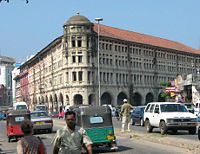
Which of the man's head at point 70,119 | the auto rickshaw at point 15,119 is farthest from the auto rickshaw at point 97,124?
the man's head at point 70,119

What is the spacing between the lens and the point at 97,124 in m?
17.7

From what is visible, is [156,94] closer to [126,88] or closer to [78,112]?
[126,88]

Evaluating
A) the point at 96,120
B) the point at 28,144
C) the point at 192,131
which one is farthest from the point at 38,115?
the point at 28,144

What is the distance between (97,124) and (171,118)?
866 centimetres

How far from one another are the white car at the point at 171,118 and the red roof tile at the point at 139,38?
264 ft

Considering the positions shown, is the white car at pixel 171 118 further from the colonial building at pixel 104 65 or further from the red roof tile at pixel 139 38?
the red roof tile at pixel 139 38

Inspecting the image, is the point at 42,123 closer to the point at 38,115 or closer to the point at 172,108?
the point at 38,115

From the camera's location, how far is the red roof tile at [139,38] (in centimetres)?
11297

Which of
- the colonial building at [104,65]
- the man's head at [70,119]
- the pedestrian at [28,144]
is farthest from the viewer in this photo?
the colonial building at [104,65]

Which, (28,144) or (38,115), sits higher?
(38,115)

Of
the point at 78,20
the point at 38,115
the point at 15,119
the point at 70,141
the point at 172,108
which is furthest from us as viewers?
the point at 78,20

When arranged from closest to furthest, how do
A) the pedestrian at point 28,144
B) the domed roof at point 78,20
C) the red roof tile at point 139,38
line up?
1. the pedestrian at point 28,144
2. the domed roof at point 78,20
3. the red roof tile at point 139,38

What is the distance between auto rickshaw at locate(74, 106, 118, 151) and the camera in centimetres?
1758

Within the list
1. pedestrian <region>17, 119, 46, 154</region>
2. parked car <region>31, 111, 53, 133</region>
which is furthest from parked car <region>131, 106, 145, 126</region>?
pedestrian <region>17, 119, 46, 154</region>
